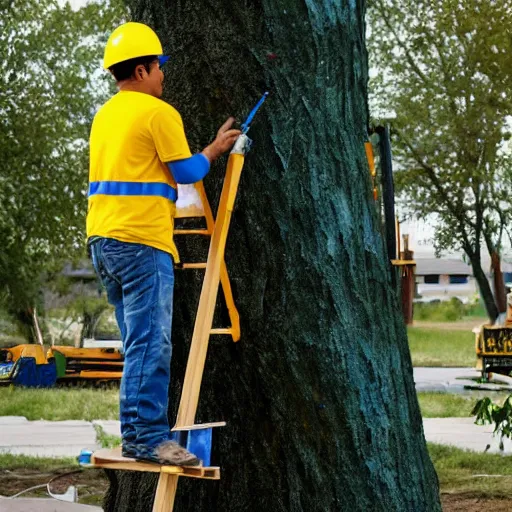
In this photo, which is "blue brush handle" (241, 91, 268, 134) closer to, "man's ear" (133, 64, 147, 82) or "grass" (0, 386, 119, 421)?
"man's ear" (133, 64, 147, 82)

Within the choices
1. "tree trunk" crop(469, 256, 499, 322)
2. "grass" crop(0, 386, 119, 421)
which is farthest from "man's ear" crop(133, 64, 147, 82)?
"tree trunk" crop(469, 256, 499, 322)

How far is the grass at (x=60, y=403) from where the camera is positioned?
39.5 ft

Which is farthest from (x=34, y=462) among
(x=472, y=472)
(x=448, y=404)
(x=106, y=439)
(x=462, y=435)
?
(x=448, y=404)

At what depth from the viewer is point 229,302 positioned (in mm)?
3809

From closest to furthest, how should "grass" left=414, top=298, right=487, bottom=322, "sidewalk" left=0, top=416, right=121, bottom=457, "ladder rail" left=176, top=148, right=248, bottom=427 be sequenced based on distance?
"ladder rail" left=176, top=148, right=248, bottom=427 < "sidewalk" left=0, top=416, right=121, bottom=457 < "grass" left=414, top=298, right=487, bottom=322

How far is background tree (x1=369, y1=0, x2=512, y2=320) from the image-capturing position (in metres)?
21.1

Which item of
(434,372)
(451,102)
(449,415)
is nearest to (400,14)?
(451,102)

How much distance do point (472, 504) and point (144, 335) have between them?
405cm

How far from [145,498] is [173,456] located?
3.97ft

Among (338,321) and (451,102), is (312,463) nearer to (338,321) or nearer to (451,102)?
(338,321)

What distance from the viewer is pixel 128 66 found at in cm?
344

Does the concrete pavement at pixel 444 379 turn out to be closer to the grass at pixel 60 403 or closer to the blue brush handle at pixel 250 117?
the grass at pixel 60 403

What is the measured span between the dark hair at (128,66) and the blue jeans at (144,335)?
22.0 inches

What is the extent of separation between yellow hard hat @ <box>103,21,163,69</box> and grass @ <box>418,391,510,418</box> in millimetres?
8990
